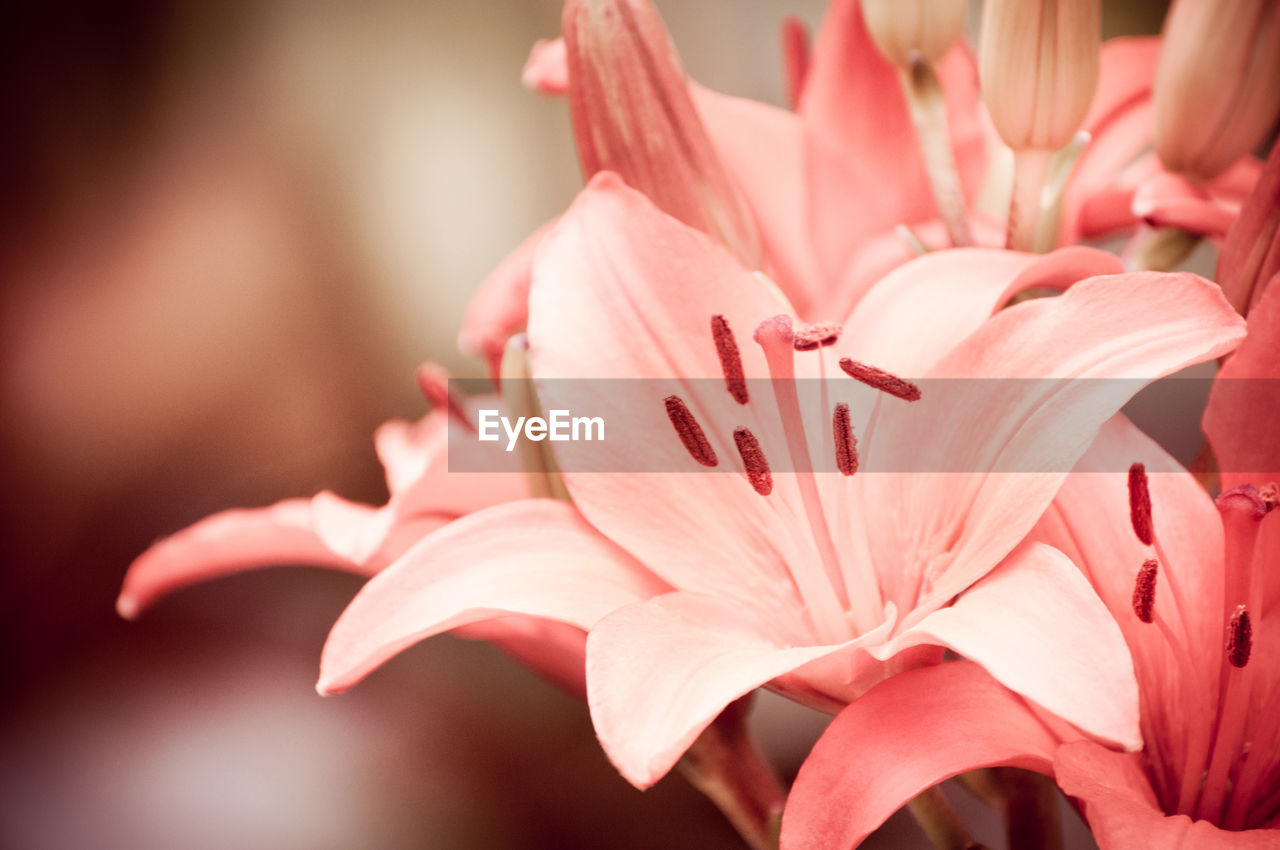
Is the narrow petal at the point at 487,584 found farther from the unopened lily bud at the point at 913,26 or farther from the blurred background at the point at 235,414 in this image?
the blurred background at the point at 235,414

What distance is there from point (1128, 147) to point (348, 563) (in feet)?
0.84

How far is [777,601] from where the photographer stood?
9.8 inches

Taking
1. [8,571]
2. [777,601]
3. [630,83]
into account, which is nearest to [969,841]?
[777,601]

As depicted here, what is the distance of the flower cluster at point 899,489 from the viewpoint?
198 millimetres

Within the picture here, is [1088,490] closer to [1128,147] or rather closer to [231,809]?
[1128,147]

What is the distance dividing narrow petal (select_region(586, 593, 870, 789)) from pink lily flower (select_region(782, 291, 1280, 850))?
24 millimetres

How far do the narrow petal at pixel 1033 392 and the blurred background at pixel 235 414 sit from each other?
0.38 meters

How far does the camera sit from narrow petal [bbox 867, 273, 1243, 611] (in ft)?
0.65

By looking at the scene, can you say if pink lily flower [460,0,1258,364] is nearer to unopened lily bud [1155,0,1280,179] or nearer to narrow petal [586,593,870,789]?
unopened lily bud [1155,0,1280,179]

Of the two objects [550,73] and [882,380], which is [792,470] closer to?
[882,380]

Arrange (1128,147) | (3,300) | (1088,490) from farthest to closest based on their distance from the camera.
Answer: (3,300)
(1128,147)
(1088,490)

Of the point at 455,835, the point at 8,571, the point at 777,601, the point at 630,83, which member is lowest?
the point at 455,835

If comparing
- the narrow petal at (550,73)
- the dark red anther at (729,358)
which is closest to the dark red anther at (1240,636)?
the dark red anther at (729,358)

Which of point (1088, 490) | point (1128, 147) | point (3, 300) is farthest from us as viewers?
point (3, 300)
